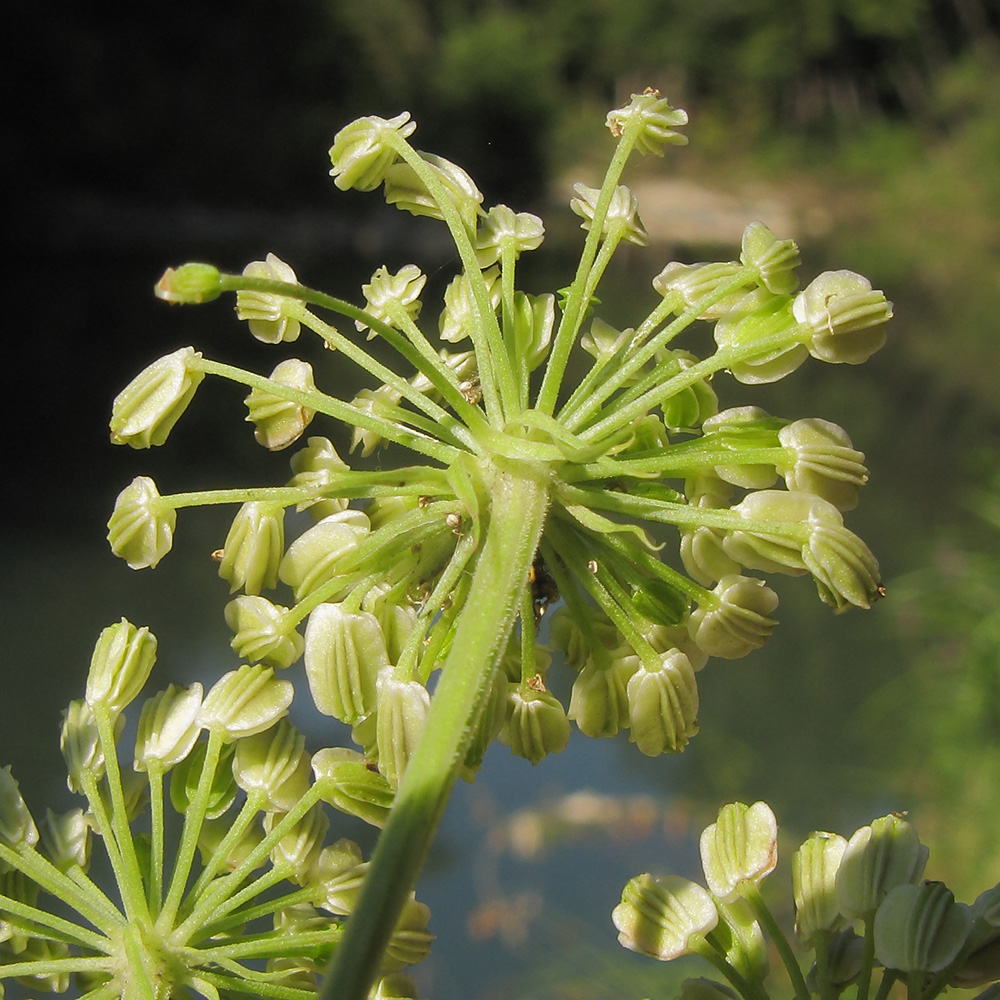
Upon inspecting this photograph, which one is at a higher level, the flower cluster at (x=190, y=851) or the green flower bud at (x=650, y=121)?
the green flower bud at (x=650, y=121)

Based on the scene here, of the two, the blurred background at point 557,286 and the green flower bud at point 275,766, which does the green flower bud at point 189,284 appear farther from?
the blurred background at point 557,286

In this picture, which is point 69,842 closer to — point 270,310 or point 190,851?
point 190,851

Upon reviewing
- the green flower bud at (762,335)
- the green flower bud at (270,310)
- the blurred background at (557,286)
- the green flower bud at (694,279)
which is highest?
the blurred background at (557,286)

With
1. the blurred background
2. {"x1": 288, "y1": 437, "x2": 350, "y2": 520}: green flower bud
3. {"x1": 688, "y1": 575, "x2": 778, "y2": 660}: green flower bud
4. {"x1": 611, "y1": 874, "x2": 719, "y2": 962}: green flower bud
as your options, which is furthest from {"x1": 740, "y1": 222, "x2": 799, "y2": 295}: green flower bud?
the blurred background

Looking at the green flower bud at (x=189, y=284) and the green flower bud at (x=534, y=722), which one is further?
the green flower bud at (x=534, y=722)

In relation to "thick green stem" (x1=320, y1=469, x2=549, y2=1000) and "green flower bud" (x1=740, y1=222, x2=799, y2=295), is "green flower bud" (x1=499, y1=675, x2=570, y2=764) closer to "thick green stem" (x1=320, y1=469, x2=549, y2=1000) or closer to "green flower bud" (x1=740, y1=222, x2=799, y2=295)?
"thick green stem" (x1=320, y1=469, x2=549, y2=1000)

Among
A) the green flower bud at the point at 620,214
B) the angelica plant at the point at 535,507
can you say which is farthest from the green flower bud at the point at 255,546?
the green flower bud at the point at 620,214

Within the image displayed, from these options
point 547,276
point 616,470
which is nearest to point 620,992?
point 616,470
